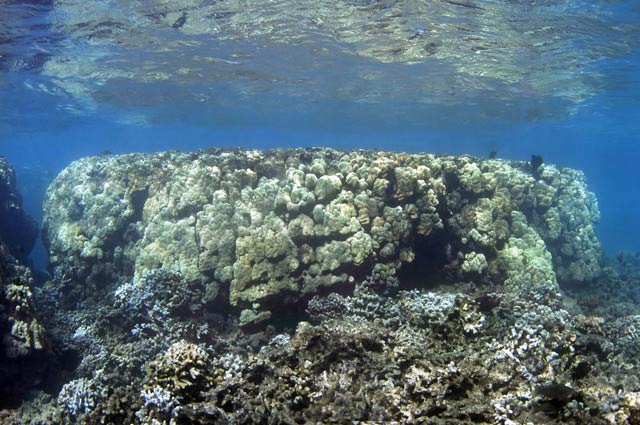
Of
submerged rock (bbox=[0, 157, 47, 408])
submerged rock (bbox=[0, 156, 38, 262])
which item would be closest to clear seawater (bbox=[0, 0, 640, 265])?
submerged rock (bbox=[0, 156, 38, 262])

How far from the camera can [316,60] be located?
26.6 meters

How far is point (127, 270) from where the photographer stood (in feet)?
43.9

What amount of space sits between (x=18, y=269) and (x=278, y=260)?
22.6 feet

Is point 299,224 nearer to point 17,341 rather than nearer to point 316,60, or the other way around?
point 17,341

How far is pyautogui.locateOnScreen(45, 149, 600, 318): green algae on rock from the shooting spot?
943cm

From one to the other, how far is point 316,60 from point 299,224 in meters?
19.7

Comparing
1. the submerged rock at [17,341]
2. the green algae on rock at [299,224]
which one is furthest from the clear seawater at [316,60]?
the submerged rock at [17,341]

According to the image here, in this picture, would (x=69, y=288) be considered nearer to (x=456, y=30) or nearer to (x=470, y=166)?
(x=470, y=166)

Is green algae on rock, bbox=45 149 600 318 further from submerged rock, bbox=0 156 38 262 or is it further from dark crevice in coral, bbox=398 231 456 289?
submerged rock, bbox=0 156 38 262

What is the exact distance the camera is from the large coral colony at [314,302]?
5.05 m

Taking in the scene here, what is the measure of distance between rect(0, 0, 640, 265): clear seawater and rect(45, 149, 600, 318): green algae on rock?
335 inches

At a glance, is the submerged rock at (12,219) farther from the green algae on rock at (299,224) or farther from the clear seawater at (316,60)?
the clear seawater at (316,60)

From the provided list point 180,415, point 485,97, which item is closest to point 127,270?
point 180,415

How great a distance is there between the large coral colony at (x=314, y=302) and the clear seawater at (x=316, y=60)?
7.90 m
